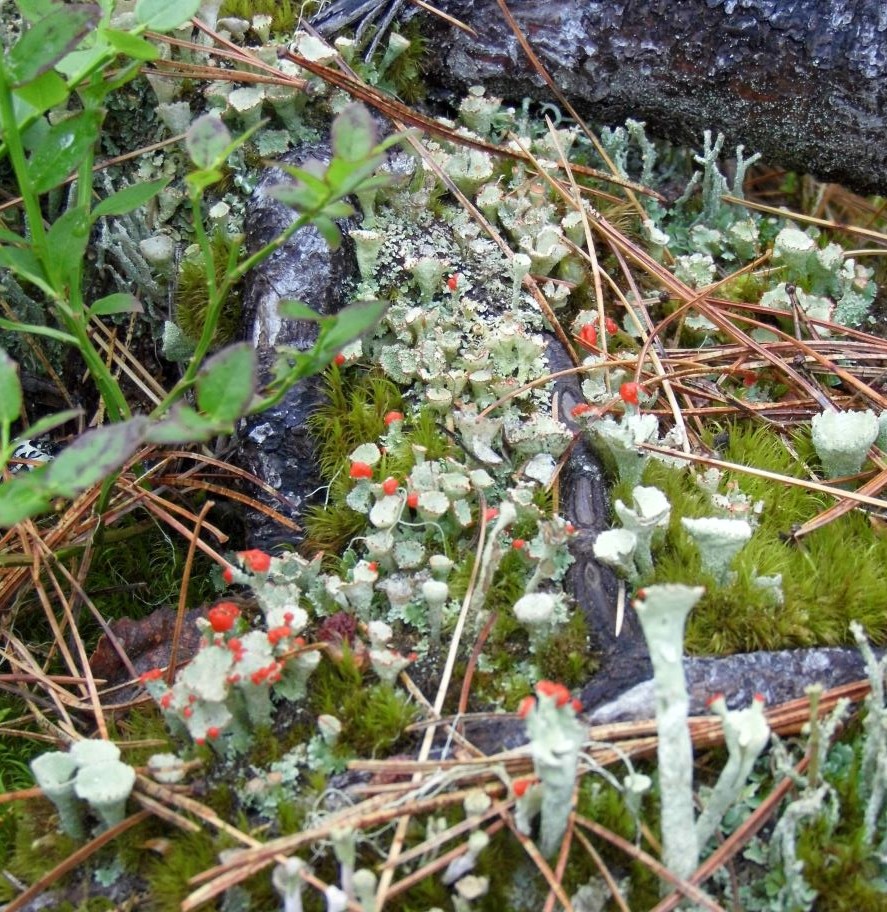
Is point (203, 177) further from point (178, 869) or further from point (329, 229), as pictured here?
point (178, 869)

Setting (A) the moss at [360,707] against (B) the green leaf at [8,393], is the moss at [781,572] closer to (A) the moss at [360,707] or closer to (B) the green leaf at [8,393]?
(A) the moss at [360,707]

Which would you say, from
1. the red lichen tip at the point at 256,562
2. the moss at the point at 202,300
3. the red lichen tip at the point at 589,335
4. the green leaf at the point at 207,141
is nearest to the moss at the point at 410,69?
the moss at the point at 202,300

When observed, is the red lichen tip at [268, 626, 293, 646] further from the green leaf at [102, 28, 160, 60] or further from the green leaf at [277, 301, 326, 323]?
the green leaf at [102, 28, 160, 60]

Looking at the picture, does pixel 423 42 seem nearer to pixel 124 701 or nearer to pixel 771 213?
pixel 771 213

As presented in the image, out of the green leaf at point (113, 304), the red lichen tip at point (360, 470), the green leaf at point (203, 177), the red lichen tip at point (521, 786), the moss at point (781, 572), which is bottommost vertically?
the moss at point (781, 572)

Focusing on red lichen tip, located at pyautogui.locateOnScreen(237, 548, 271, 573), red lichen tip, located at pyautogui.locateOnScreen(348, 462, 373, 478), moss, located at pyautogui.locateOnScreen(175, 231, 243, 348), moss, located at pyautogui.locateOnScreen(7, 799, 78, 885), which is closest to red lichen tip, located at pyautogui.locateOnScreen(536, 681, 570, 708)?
red lichen tip, located at pyautogui.locateOnScreen(237, 548, 271, 573)

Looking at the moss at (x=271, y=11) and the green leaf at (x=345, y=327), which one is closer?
the green leaf at (x=345, y=327)

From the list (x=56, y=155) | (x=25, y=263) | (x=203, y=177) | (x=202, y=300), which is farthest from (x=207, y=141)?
(x=202, y=300)
